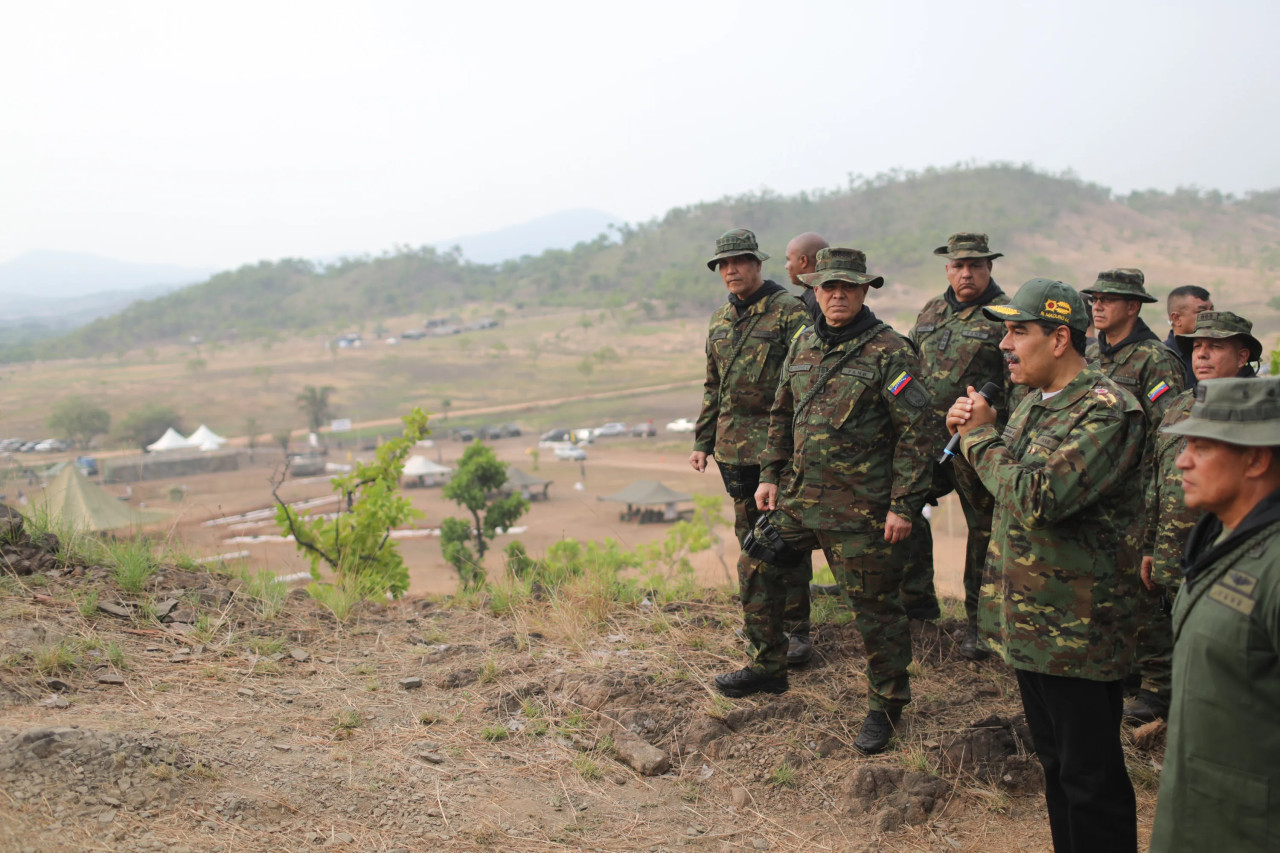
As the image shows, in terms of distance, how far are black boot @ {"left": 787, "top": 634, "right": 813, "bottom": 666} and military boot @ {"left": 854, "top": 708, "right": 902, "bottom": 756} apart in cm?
67

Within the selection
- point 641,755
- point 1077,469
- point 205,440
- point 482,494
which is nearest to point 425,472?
point 482,494

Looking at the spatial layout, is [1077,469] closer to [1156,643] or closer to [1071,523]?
[1071,523]

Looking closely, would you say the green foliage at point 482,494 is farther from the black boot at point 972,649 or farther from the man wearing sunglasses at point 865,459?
the man wearing sunglasses at point 865,459

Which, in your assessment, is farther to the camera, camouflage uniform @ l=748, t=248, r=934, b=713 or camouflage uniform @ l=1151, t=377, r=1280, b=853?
camouflage uniform @ l=748, t=248, r=934, b=713

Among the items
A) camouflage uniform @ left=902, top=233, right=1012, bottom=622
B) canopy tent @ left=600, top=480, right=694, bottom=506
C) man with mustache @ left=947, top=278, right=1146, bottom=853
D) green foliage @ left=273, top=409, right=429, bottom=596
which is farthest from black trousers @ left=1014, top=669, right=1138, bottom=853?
canopy tent @ left=600, top=480, right=694, bottom=506

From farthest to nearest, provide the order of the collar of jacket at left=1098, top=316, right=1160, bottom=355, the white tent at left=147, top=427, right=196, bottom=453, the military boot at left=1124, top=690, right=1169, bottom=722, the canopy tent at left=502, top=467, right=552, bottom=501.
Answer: the white tent at left=147, top=427, right=196, bottom=453 → the canopy tent at left=502, top=467, right=552, bottom=501 → the collar of jacket at left=1098, top=316, right=1160, bottom=355 → the military boot at left=1124, top=690, right=1169, bottom=722

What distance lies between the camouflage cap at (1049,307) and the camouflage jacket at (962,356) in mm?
1706

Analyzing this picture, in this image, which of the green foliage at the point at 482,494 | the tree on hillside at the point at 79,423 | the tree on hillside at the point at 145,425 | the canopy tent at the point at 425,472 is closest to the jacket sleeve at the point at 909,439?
the green foliage at the point at 482,494

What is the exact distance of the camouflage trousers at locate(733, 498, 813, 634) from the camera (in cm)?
391

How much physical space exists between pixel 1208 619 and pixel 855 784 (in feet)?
5.88

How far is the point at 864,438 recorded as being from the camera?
3.37 m

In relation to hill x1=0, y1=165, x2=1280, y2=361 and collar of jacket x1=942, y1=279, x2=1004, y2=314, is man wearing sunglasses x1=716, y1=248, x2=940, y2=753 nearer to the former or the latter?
collar of jacket x1=942, y1=279, x2=1004, y2=314

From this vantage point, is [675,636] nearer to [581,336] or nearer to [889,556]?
[889,556]

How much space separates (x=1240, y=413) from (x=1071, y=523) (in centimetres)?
82
